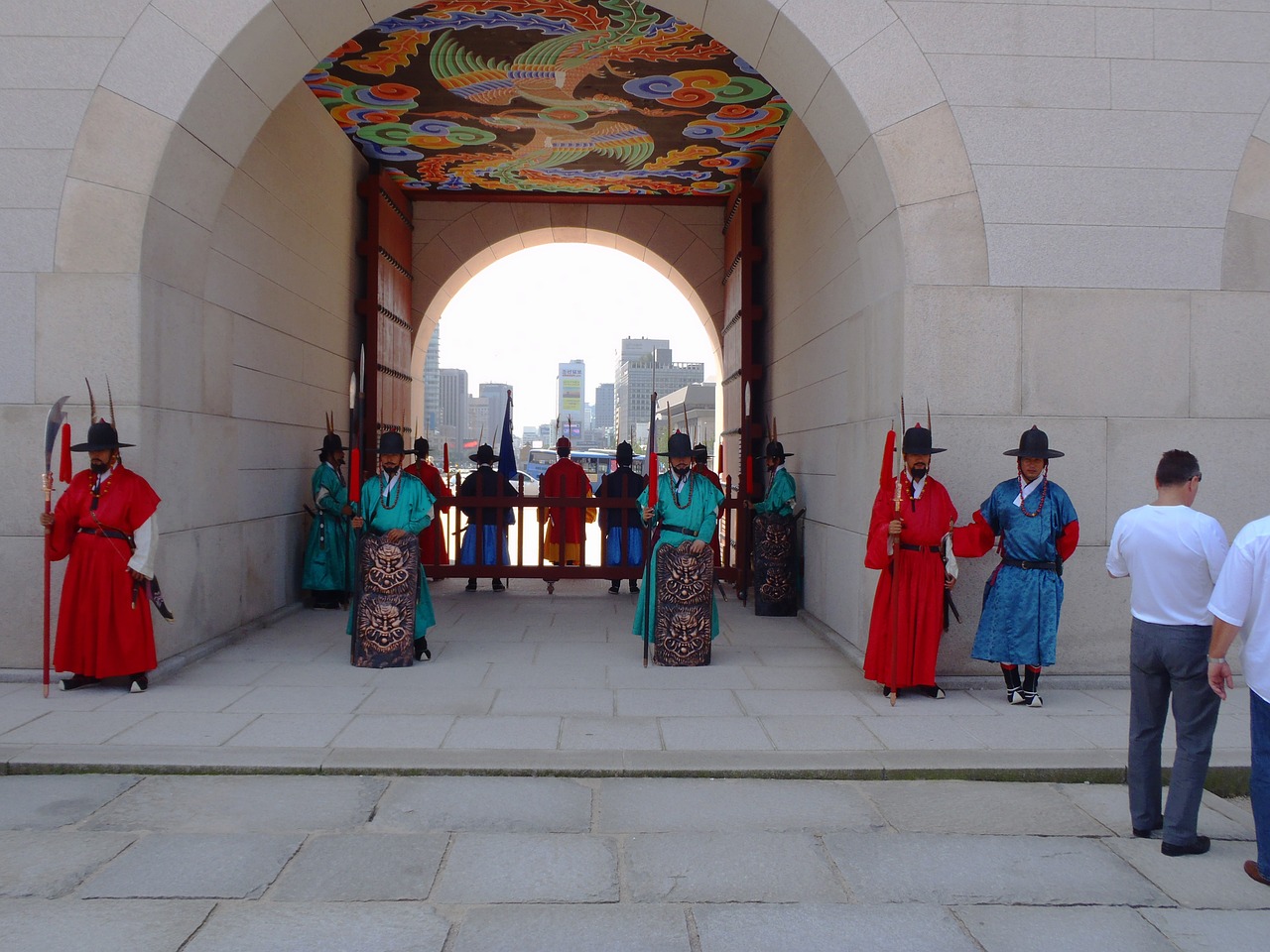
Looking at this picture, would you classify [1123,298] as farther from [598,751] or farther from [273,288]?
[273,288]

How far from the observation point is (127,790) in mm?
4172

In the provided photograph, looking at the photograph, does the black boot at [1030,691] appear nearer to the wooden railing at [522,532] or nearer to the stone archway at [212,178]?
the stone archway at [212,178]

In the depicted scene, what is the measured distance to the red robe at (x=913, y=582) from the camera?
18.4ft

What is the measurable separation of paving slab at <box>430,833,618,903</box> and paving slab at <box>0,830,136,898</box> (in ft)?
4.19

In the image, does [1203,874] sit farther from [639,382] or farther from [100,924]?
[639,382]

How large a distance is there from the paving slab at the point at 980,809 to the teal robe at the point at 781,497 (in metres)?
4.10

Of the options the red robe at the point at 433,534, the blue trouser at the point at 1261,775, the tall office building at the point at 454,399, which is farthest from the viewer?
the tall office building at the point at 454,399

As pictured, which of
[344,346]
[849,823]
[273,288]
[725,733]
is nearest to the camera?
[849,823]

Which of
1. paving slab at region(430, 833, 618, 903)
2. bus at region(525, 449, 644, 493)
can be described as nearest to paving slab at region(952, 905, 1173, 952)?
paving slab at region(430, 833, 618, 903)

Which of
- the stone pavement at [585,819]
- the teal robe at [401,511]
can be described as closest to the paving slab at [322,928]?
the stone pavement at [585,819]

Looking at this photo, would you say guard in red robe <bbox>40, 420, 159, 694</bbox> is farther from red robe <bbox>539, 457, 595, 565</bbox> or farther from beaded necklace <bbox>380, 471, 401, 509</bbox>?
red robe <bbox>539, 457, 595, 565</bbox>

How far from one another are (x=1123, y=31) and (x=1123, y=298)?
1740mm

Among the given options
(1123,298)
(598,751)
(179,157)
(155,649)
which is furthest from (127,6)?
(1123,298)

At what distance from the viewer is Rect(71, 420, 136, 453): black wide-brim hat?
541 centimetres
